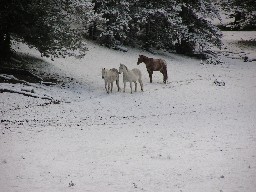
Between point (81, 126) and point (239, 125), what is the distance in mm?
5590

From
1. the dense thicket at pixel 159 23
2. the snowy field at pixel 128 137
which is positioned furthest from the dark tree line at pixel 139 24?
the snowy field at pixel 128 137

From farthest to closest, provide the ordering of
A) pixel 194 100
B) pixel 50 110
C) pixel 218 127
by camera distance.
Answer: pixel 194 100 → pixel 50 110 → pixel 218 127

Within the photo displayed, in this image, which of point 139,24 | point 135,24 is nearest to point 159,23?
point 139,24

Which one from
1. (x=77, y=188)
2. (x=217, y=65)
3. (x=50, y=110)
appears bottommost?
(x=77, y=188)

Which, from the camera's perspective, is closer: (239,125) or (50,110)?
(239,125)

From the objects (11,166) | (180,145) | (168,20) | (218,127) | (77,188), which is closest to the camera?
(77,188)

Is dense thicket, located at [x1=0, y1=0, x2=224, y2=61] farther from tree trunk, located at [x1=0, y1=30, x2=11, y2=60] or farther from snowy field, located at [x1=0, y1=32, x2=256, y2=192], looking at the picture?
snowy field, located at [x1=0, y1=32, x2=256, y2=192]

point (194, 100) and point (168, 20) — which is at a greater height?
point (168, 20)

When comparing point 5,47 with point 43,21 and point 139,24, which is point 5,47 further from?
point 139,24

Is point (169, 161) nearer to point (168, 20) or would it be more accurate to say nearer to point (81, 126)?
point (81, 126)

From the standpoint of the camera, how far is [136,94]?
57.6 ft

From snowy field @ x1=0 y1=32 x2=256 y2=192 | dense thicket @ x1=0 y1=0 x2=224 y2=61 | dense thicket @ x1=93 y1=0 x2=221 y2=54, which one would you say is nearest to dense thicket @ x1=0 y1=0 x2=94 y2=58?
dense thicket @ x1=0 y1=0 x2=224 y2=61

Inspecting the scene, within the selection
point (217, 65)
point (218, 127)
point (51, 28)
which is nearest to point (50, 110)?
point (51, 28)

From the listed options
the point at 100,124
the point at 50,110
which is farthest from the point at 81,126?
the point at 50,110
